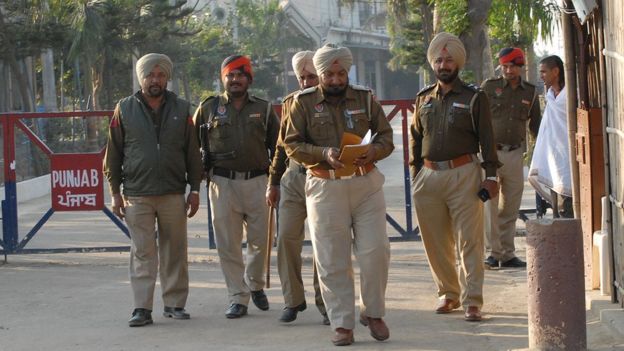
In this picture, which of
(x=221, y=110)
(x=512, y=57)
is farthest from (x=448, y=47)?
(x=512, y=57)

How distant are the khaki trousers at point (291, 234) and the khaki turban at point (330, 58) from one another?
A: 951mm

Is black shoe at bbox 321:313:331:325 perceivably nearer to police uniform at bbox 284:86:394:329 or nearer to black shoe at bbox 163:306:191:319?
police uniform at bbox 284:86:394:329

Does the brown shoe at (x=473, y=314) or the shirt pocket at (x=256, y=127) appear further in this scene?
the shirt pocket at (x=256, y=127)

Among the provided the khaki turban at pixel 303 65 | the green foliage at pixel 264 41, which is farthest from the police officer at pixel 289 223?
the green foliage at pixel 264 41

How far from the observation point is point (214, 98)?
9758 mm

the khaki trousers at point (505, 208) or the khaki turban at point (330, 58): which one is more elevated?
the khaki turban at point (330, 58)

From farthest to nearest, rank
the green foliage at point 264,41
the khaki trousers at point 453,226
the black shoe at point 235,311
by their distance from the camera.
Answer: the green foliage at point 264,41 → the black shoe at point 235,311 → the khaki trousers at point 453,226

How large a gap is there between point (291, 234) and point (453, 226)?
3.88ft

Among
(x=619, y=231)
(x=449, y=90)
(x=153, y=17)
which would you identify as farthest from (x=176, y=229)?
(x=153, y=17)

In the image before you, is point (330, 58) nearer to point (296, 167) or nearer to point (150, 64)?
point (296, 167)

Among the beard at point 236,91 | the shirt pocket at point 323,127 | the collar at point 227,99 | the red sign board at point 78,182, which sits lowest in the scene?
the red sign board at point 78,182

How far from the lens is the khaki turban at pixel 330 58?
8242mm

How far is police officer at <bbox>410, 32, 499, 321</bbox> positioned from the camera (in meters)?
8.99

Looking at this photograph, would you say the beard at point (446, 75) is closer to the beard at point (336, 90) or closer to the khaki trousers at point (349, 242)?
the beard at point (336, 90)
